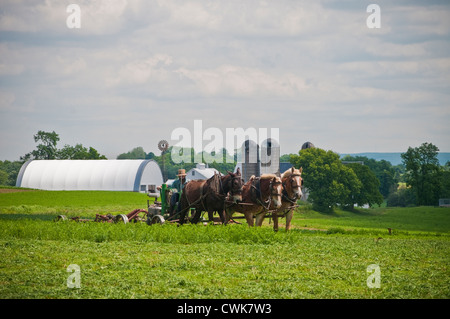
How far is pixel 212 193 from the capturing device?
24.7 m

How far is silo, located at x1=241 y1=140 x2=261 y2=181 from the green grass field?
32.1 metres

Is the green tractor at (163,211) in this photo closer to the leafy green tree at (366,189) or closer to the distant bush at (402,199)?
the leafy green tree at (366,189)

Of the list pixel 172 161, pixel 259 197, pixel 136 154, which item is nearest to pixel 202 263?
pixel 259 197

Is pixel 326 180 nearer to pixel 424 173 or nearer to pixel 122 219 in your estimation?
pixel 424 173

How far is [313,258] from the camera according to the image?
1791 cm

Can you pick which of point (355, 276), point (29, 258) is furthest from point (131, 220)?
point (355, 276)

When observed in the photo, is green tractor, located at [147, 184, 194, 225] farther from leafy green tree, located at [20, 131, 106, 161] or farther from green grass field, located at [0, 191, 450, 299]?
leafy green tree, located at [20, 131, 106, 161]

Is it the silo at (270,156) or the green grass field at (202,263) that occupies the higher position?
the silo at (270,156)

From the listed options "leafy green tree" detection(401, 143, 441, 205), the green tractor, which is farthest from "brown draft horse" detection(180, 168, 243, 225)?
"leafy green tree" detection(401, 143, 441, 205)

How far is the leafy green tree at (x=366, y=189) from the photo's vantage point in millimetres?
74000

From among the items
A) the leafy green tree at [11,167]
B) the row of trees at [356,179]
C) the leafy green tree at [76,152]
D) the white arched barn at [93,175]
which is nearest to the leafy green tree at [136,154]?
the leafy green tree at [11,167]

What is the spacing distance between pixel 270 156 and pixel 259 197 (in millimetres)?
34395

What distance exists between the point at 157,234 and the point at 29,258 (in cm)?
586

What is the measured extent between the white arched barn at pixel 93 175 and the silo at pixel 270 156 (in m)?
28.9
